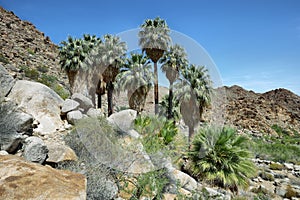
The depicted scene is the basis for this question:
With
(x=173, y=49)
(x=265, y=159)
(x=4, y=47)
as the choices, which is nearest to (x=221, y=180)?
(x=173, y=49)

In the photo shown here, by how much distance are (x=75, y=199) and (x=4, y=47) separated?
122 ft

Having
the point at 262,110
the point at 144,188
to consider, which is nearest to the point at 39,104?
the point at 144,188

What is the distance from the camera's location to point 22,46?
120 feet

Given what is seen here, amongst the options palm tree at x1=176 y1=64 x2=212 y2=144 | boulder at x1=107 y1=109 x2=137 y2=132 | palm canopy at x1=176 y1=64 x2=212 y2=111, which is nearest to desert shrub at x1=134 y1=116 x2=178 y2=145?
boulder at x1=107 y1=109 x2=137 y2=132

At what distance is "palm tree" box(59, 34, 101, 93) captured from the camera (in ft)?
69.9

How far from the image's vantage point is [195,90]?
1745cm

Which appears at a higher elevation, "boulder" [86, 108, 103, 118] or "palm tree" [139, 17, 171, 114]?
"palm tree" [139, 17, 171, 114]

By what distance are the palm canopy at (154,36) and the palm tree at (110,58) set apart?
2.04 metres

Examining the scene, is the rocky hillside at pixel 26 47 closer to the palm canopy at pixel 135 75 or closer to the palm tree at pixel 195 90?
the palm canopy at pixel 135 75

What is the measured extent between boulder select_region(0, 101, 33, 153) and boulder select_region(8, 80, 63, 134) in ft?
5.67

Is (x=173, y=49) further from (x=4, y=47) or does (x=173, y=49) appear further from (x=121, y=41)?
(x=4, y=47)

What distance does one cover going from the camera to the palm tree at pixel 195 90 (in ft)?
57.6

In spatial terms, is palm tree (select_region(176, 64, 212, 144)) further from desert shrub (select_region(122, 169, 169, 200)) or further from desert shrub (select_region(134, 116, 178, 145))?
desert shrub (select_region(122, 169, 169, 200))

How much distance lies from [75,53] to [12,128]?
16482 mm
